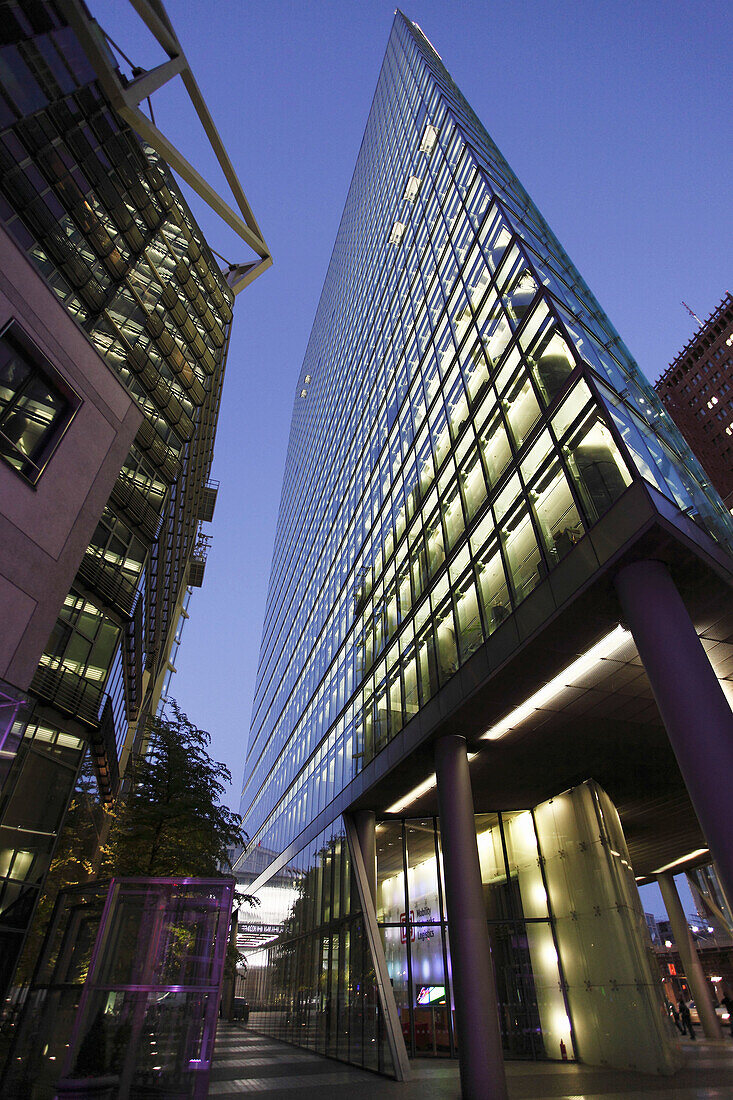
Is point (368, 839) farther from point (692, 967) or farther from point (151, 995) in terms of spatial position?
point (692, 967)

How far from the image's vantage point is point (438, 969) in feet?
66.0

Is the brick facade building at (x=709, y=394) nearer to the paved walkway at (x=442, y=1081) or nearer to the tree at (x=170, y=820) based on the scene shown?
the paved walkway at (x=442, y=1081)

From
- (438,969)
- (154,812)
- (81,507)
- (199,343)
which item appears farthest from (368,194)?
(438,969)

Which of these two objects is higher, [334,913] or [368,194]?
[368,194]

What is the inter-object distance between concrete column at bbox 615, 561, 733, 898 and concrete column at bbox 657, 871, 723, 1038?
92.5 ft

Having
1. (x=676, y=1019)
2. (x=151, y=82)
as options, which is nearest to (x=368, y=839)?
(x=676, y=1019)

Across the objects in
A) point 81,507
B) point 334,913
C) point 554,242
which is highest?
point 554,242

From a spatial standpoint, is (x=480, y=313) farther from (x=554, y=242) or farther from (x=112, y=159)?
(x=112, y=159)

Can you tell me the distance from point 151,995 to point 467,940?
7.84 m

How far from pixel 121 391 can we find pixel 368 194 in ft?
131

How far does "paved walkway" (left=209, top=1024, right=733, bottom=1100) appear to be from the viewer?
12.6 m

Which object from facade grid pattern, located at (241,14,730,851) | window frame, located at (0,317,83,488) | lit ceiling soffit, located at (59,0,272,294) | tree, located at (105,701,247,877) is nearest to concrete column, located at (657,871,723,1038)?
facade grid pattern, located at (241,14,730,851)

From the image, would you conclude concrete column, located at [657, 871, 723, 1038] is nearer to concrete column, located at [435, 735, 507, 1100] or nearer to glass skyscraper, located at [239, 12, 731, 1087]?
glass skyscraper, located at [239, 12, 731, 1087]

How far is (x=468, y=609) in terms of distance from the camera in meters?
17.2
